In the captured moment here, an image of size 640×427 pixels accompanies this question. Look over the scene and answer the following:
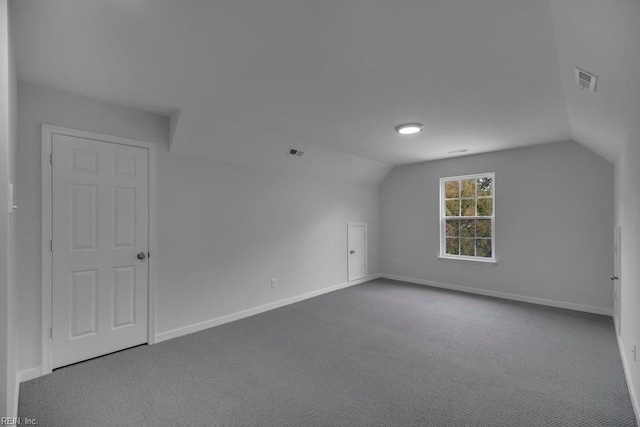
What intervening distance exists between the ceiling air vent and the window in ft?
10.0

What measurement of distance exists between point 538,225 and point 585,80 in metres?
3.13

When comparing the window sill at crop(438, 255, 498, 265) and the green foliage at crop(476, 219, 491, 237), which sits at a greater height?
the green foliage at crop(476, 219, 491, 237)

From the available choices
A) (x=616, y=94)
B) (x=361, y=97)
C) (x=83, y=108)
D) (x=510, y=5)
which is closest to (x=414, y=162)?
(x=361, y=97)

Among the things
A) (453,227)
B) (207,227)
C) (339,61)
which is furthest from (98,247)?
(453,227)

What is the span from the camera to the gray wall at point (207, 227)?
8.13ft

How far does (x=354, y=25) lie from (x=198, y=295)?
317cm

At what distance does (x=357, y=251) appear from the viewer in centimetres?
592

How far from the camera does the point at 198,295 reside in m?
3.53

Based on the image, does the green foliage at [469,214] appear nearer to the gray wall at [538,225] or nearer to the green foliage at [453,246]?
the green foliage at [453,246]

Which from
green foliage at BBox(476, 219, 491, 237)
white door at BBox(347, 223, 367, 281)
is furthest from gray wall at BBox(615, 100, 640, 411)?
white door at BBox(347, 223, 367, 281)

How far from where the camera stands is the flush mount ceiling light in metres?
3.50

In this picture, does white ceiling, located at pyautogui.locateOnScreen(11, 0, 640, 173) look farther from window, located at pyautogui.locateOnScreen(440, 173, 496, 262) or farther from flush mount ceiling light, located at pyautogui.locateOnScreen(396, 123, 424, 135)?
window, located at pyautogui.locateOnScreen(440, 173, 496, 262)

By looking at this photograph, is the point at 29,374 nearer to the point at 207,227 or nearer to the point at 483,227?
the point at 207,227

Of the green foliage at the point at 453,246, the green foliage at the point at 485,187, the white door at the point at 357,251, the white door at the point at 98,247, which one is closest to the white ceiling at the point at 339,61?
the white door at the point at 98,247
